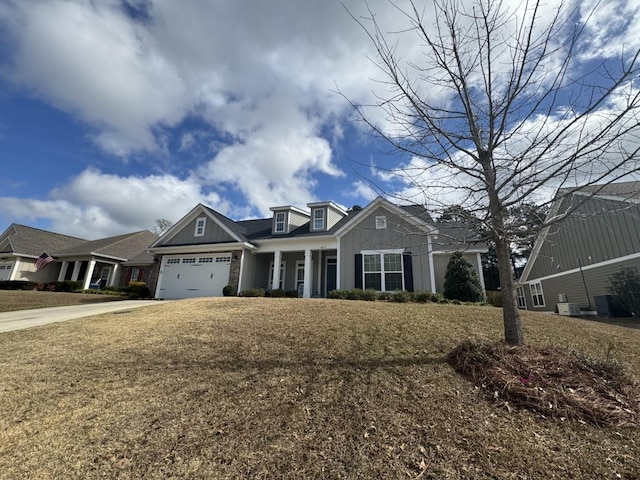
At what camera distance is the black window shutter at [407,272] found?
539 inches

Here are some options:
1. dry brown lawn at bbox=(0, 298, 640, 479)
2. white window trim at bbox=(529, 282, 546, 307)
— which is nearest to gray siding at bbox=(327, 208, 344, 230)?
dry brown lawn at bbox=(0, 298, 640, 479)

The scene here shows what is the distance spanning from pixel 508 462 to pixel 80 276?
103ft

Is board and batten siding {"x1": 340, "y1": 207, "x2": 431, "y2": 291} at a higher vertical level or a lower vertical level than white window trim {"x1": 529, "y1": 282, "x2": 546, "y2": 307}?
higher

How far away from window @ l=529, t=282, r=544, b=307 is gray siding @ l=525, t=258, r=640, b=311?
48 cm

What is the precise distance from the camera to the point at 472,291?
39.9 feet

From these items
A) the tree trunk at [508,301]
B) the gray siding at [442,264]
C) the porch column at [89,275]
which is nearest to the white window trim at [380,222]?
the gray siding at [442,264]

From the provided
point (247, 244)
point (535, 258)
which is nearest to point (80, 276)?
point (247, 244)

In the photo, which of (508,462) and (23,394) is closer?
(508,462)

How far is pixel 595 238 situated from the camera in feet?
51.1

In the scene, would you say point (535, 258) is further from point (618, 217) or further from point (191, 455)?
point (191, 455)

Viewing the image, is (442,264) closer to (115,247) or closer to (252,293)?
(252,293)

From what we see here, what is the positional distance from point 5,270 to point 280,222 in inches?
953

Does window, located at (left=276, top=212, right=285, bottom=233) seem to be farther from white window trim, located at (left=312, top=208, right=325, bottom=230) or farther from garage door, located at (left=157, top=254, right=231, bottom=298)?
garage door, located at (left=157, top=254, right=231, bottom=298)

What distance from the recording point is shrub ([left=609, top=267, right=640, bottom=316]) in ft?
39.4
